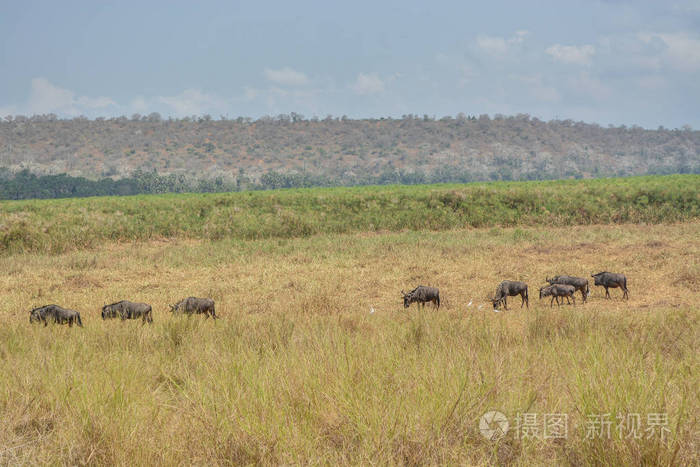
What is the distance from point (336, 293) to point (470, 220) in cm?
1876

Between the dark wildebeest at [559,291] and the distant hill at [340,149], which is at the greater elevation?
the distant hill at [340,149]

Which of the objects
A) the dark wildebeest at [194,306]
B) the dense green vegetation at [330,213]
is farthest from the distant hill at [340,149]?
the dark wildebeest at [194,306]

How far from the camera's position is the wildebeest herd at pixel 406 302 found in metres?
8.77

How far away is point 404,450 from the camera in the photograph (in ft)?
11.2

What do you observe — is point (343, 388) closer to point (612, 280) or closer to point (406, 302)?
point (406, 302)

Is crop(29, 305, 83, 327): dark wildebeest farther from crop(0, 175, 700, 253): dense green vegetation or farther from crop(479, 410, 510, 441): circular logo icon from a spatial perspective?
crop(0, 175, 700, 253): dense green vegetation

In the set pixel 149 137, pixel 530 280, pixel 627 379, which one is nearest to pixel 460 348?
pixel 627 379

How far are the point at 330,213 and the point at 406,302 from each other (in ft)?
68.0

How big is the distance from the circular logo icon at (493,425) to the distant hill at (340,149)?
11010 centimetres

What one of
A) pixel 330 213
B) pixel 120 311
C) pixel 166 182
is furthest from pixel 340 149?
pixel 120 311

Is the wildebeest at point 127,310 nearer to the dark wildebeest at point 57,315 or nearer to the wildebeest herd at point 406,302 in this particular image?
the wildebeest herd at point 406,302

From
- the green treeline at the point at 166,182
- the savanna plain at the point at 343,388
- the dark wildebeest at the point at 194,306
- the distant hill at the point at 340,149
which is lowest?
the dark wildebeest at the point at 194,306

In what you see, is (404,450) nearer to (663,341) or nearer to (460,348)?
(460,348)

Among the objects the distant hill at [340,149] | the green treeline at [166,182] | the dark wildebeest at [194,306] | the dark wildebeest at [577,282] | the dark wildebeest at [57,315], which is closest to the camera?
the dark wildebeest at [57,315]
